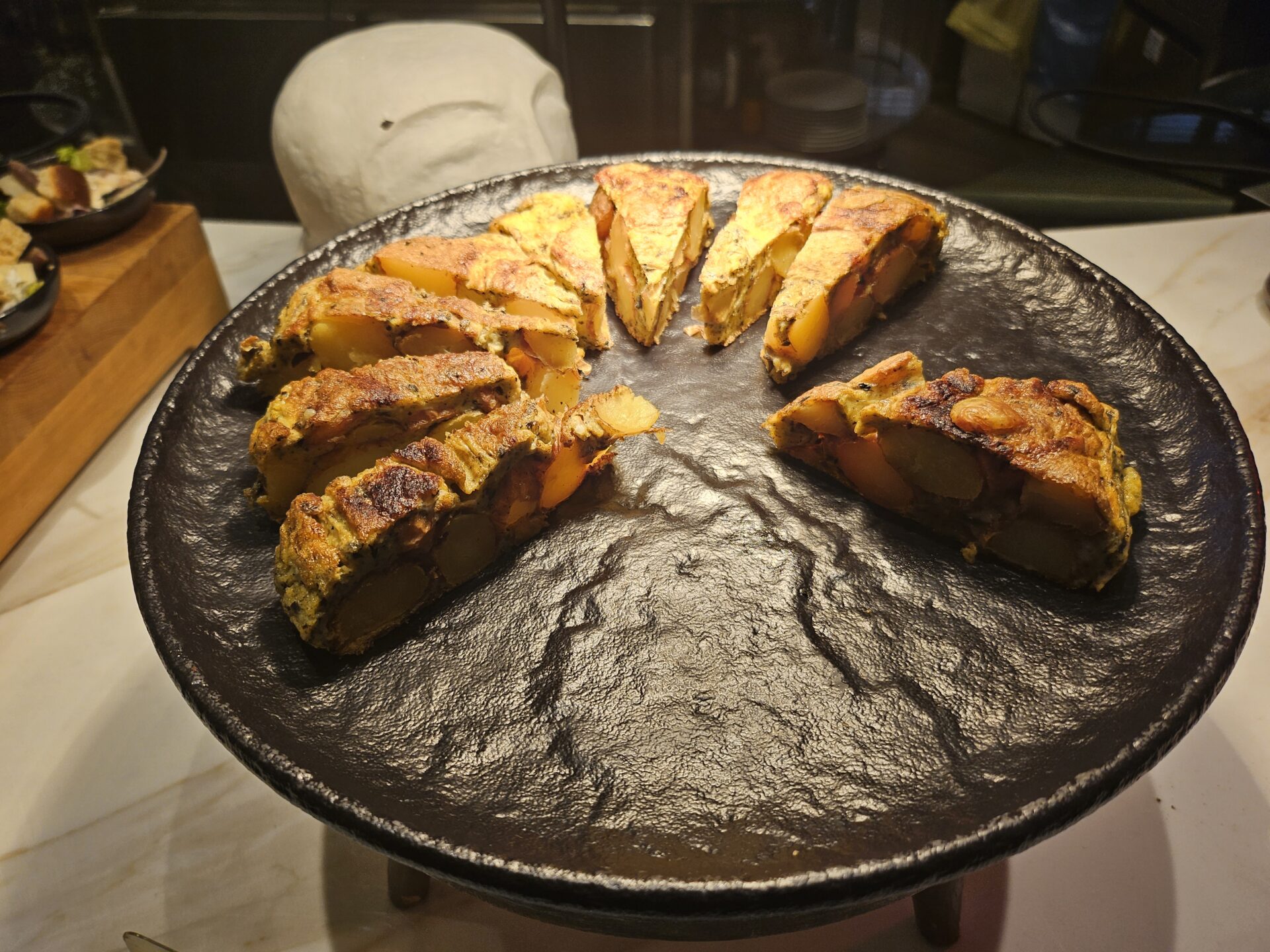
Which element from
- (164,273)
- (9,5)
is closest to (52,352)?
(164,273)

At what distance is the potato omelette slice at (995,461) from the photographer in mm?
1671

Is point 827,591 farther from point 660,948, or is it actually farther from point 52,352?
point 52,352

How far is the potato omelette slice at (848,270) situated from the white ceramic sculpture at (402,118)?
1.80 metres

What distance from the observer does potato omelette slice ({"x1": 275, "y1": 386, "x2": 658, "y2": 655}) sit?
5.26 ft

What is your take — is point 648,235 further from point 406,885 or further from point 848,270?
point 406,885

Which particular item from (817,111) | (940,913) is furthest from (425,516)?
(817,111)

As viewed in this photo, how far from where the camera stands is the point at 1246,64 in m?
3.23

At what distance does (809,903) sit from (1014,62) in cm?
343

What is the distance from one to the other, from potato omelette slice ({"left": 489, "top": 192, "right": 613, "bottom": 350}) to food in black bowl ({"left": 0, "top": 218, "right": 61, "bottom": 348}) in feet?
5.33

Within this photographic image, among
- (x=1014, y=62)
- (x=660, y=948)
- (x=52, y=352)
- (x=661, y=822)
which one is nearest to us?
(x=661, y=822)

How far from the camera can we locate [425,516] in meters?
1.65

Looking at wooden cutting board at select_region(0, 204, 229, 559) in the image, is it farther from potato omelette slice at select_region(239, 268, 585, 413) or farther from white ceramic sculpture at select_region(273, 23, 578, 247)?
potato omelette slice at select_region(239, 268, 585, 413)

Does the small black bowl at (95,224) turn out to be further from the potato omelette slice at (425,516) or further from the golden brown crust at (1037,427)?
the golden brown crust at (1037,427)

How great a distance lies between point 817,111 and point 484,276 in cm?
234
